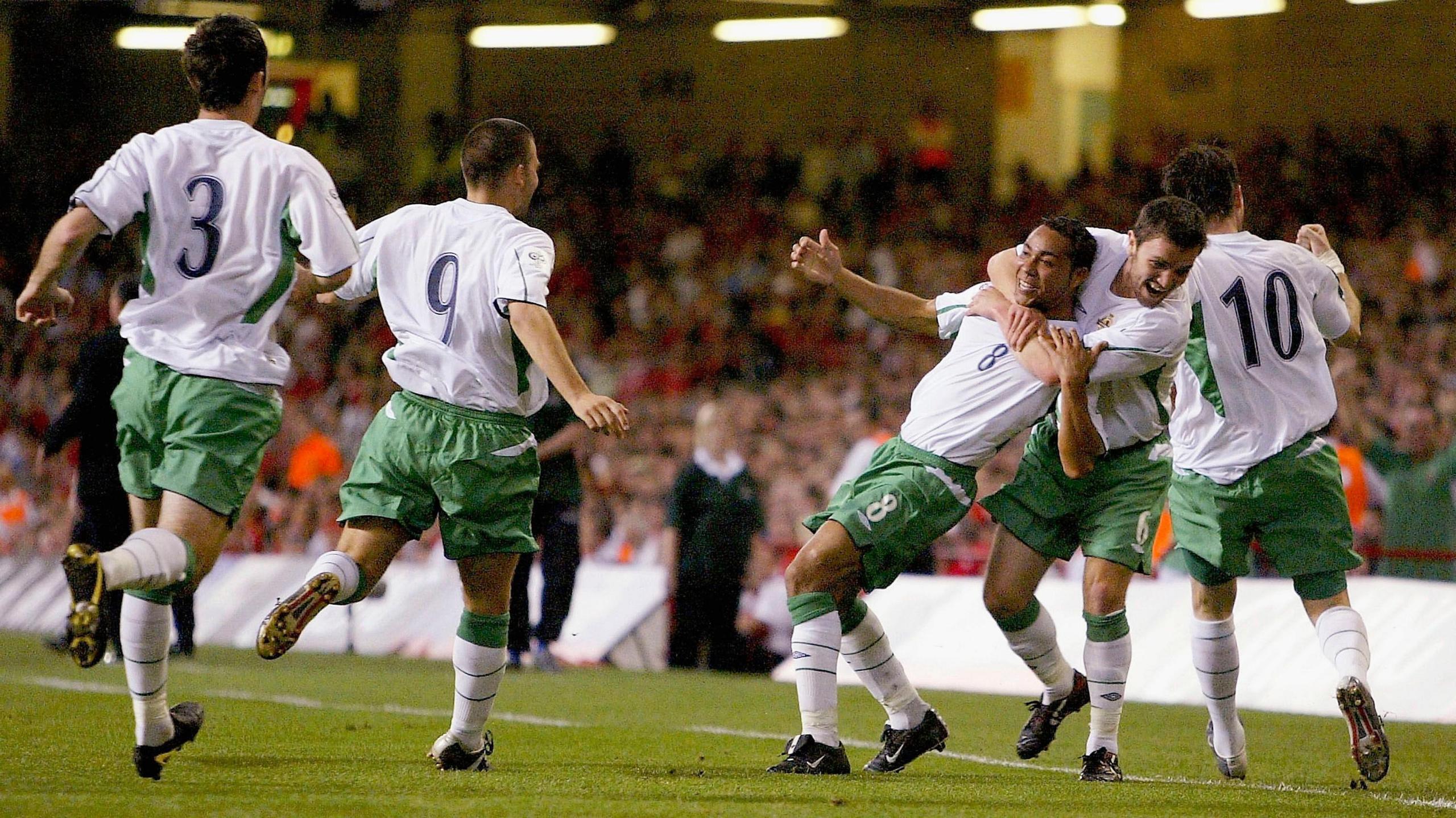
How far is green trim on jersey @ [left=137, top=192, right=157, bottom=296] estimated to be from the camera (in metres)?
5.46

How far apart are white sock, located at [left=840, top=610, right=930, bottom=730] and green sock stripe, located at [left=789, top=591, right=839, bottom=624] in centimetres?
30

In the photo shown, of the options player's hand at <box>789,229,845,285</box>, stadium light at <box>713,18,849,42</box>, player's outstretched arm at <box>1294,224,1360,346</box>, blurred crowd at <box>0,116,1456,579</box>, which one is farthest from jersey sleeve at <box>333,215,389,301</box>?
stadium light at <box>713,18,849,42</box>

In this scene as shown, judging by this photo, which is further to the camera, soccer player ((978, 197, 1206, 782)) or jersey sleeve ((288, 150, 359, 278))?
soccer player ((978, 197, 1206, 782))

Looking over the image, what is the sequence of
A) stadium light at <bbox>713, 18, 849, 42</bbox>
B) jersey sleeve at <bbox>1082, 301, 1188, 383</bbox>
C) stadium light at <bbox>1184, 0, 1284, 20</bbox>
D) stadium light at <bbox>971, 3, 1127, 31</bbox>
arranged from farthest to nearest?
stadium light at <bbox>713, 18, 849, 42</bbox>
stadium light at <bbox>1184, 0, 1284, 20</bbox>
stadium light at <bbox>971, 3, 1127, 31</bbox>
jersey sleeve at <bbox>1082, 301, 1188, 383</bbox>

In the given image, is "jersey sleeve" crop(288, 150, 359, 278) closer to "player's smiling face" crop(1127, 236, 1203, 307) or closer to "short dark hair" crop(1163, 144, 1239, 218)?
"player's smiling face" crop(1127, 236, 1203, 307)

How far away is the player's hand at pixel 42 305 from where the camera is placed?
17.2 ft

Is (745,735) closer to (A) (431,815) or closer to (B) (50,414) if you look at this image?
(A) (431,815)

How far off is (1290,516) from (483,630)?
301 cm

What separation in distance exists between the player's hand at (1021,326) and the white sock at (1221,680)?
1502mm

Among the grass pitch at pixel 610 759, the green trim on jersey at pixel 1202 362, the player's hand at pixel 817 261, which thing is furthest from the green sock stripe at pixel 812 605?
the green trim on jersey at pixel 1202 362

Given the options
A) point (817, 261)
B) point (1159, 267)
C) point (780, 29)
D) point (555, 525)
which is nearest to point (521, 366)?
point (817, 261)

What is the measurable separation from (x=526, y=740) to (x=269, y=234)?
286 cm

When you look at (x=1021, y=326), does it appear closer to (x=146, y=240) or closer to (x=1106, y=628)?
(x=1106, y=628)

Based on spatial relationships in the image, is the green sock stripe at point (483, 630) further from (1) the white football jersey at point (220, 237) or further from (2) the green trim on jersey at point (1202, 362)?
(2) the green trim on jersey at point (1202, 362)
